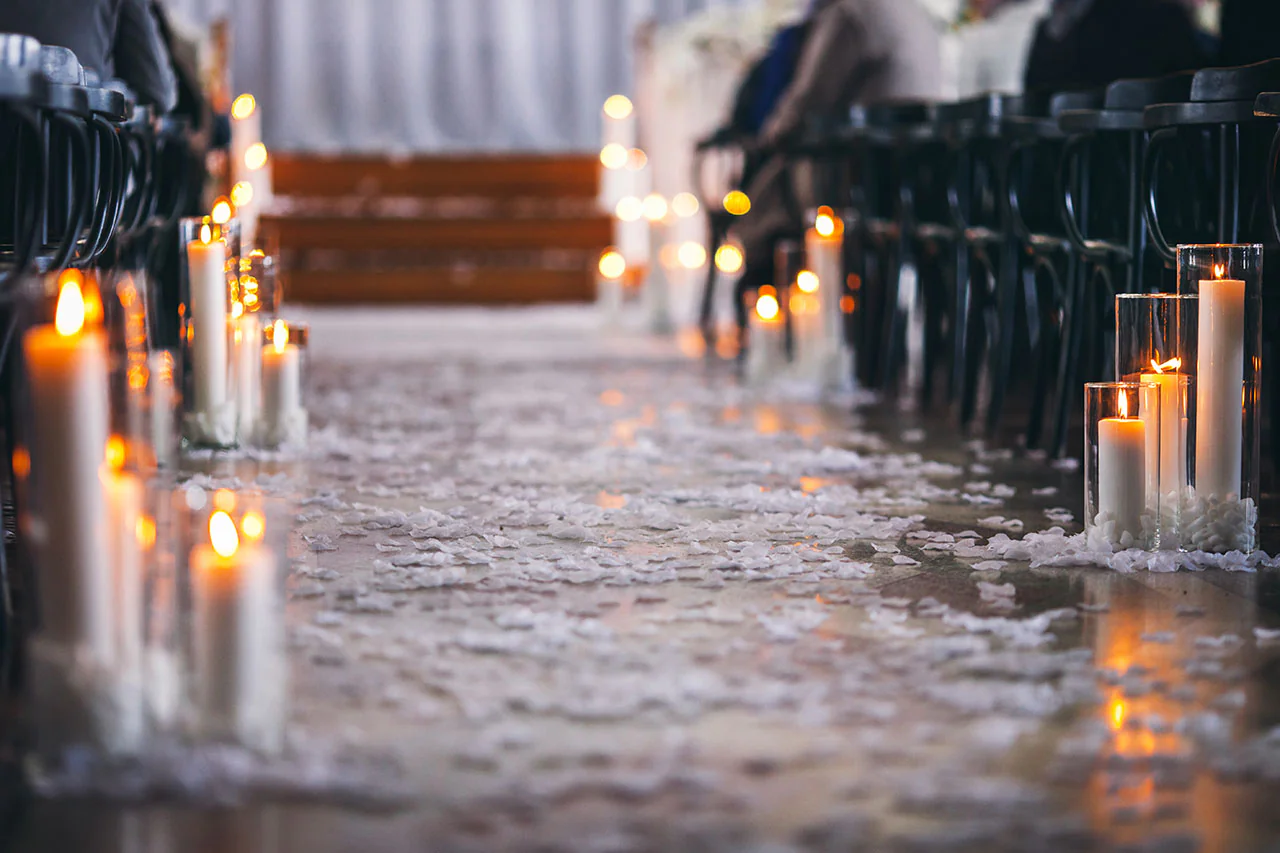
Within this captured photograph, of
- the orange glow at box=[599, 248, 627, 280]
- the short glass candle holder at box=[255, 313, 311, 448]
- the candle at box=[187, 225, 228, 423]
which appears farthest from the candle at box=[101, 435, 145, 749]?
the orange glow at box=[599, 248, 627, 280]

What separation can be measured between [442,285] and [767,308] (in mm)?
4028

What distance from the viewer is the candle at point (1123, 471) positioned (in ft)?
6.39

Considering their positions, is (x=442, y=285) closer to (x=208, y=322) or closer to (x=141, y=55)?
(x=141, y=55)

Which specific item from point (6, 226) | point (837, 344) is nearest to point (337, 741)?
point (6, 226)

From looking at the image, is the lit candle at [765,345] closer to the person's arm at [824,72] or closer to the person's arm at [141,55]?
the person's arm at [824,72]

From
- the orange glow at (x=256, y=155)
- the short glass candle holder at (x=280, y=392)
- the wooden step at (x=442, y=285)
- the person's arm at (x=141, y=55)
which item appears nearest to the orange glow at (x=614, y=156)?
the wooden step at (x=442, y=285)

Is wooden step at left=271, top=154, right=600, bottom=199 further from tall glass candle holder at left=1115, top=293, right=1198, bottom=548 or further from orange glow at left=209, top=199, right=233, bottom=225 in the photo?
tall glass candle holder at left=1115, top=293, right=1198, bottom=548

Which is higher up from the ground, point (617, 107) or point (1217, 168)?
point (617, 107)

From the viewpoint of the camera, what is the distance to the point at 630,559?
199cm

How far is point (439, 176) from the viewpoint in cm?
793

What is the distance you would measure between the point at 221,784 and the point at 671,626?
1.93ft

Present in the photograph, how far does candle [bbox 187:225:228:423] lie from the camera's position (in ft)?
8.71

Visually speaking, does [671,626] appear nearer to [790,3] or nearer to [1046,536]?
[1046,536]

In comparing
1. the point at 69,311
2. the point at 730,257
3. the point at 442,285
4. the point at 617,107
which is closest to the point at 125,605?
the point at 69,311
